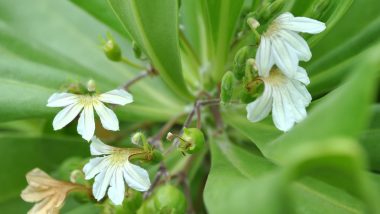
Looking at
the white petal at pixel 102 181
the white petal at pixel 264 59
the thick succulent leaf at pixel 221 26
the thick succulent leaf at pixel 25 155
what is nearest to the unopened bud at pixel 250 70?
the white petal at pixel 264 59

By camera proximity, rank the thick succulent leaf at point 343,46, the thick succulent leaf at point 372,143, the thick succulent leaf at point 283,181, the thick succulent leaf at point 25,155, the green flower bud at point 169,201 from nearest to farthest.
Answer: the thick succulent leaf at point 283,181, the green flower bud at point 169,201, the thick succulent leaf at point 372,143, the thick succulent leaf at point 343,46, the thick succulent leaf at point 25,155

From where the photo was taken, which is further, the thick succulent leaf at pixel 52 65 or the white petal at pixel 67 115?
the thick succulent leaf at pixel 52 65

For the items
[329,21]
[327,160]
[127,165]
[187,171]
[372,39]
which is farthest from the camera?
[187,171]

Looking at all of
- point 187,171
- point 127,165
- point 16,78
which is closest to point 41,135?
point 16,78

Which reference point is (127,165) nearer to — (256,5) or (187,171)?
(187,171)

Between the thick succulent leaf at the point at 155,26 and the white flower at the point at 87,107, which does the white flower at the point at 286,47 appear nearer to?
the thick succulent leaf at the point at 155,26

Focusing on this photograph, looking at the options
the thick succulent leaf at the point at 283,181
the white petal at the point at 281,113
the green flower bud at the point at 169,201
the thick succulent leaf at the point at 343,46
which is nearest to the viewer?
the thick succulent leaf at the point at 283,181

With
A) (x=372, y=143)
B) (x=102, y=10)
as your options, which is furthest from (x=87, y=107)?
(x=372, y=143)

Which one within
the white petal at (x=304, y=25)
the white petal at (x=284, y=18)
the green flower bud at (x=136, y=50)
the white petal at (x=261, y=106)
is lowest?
the white petal at (x=261, y=106)
